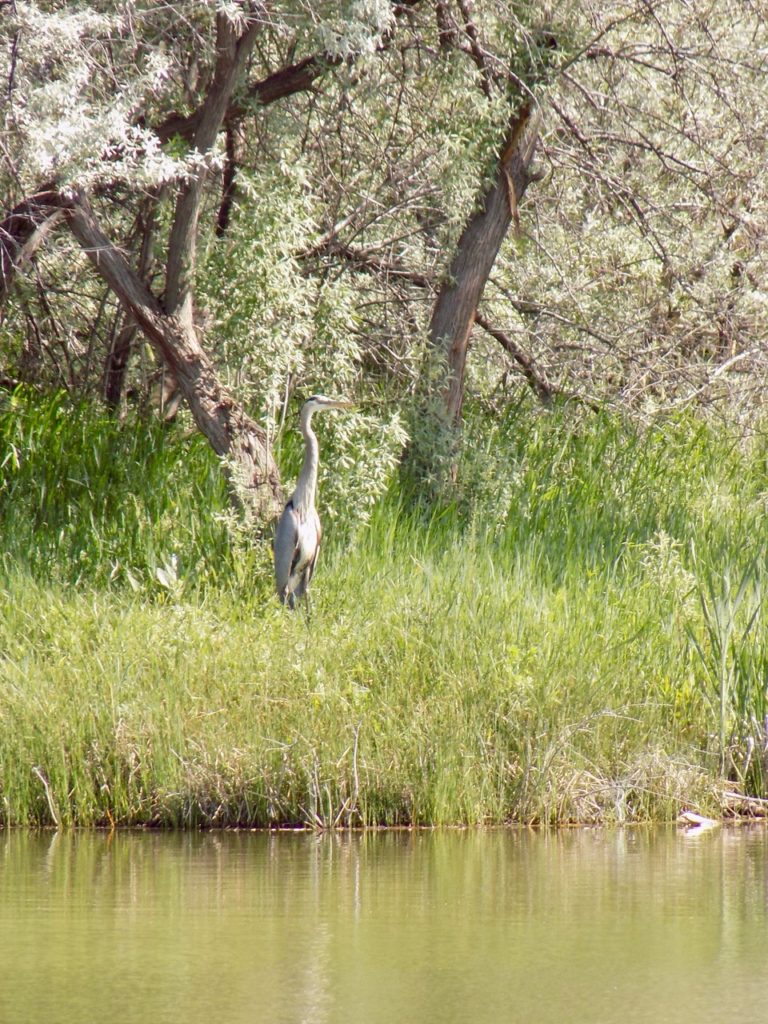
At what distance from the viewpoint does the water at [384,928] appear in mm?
4375

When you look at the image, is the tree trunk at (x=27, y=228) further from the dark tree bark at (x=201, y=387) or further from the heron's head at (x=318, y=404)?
the heron's head at (x=318, y=404)

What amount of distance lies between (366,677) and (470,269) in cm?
414

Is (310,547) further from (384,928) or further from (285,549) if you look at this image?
(384,928)

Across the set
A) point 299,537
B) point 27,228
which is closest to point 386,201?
point 27,228

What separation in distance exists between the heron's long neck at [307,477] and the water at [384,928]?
2.58 metres

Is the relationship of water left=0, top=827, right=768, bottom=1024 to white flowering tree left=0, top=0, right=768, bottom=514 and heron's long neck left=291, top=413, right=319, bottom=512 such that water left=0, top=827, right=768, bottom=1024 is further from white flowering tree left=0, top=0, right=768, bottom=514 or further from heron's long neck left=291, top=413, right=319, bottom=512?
white flowering tree left=0, top=0, right=768, bottom=514

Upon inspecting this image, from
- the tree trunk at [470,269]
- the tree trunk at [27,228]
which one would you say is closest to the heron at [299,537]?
the tree trunk at [470,269]

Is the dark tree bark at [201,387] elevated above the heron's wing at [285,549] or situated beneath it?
elevated above

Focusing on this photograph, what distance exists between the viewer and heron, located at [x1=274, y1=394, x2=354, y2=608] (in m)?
8.84

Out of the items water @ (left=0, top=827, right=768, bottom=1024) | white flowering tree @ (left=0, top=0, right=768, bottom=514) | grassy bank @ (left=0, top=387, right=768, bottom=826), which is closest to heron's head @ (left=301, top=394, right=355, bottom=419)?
white flowering tree @ (left=0, top=0, right=768, bottom=514)

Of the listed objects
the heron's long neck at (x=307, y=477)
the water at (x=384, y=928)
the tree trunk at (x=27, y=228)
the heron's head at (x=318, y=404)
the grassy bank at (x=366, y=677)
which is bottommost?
the water at (x=384, y=928)

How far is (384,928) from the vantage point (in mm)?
5180

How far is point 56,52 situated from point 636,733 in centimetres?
441

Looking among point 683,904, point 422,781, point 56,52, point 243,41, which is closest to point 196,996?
point 683,904
